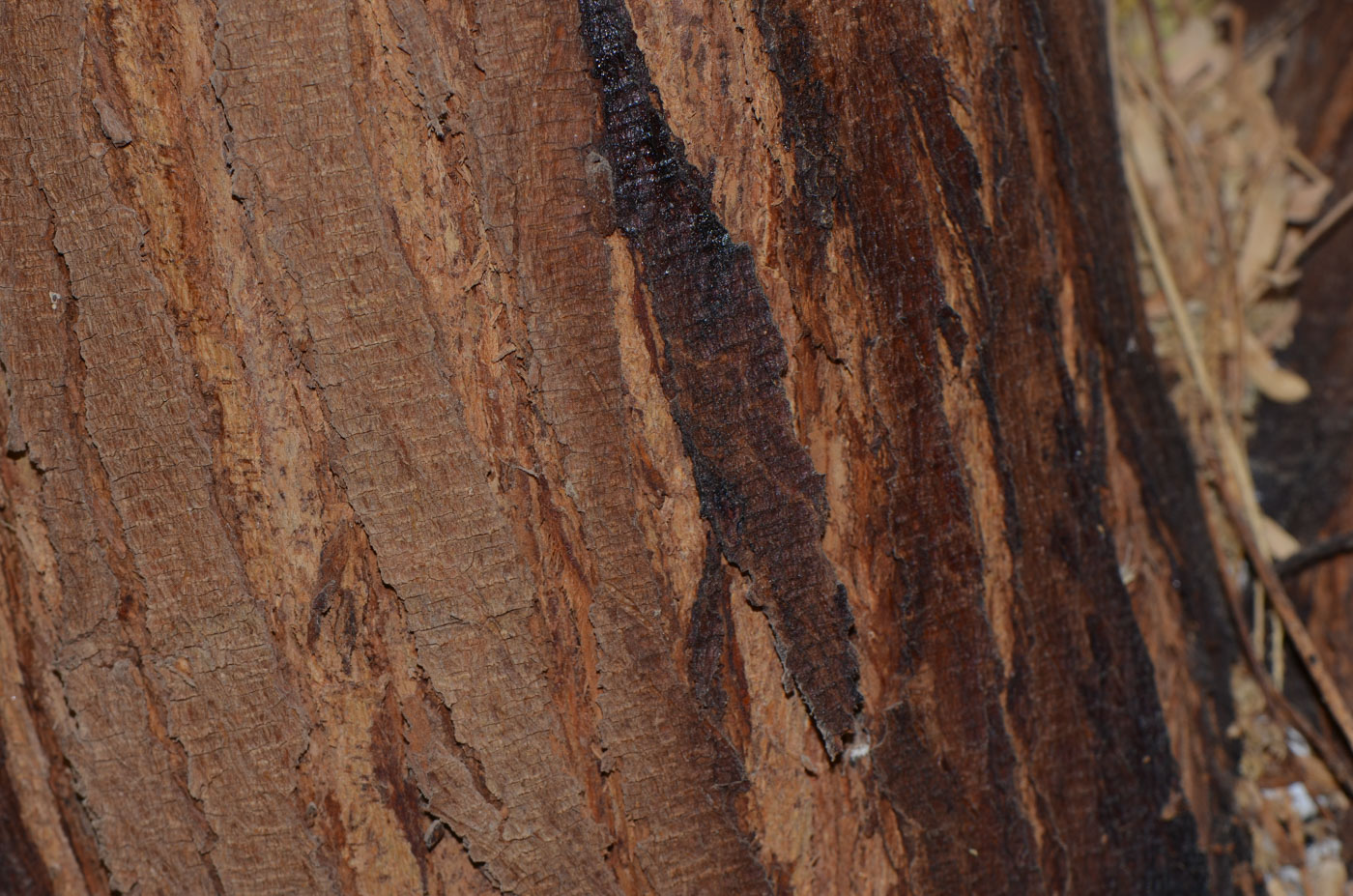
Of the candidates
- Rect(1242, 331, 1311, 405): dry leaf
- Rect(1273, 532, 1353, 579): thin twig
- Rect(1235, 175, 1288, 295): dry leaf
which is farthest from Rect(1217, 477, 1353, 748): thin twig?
Rect(1235, 175, 1288, 295): dry leaf

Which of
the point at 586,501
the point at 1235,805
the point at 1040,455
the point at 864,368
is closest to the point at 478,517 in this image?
the point at 586,501

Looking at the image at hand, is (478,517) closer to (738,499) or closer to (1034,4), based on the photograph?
(738,499)

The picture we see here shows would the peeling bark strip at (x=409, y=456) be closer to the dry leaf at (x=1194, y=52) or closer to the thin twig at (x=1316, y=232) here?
the thin twig at (x=1316, y=232)

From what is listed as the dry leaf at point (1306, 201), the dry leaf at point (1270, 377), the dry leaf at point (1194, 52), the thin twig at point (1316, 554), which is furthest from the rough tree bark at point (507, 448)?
the dry leaf at point (1194, 52)

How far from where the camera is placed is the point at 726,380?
746mm

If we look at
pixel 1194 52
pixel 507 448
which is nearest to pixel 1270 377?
pixel 1194 52

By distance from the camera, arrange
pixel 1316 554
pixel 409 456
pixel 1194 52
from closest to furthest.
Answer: pixel 409 456, pixel 1316 554, pixel 1194 52

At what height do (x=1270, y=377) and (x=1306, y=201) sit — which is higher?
(x=1306, y=201)

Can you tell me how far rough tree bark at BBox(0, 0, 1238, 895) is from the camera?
706 mm

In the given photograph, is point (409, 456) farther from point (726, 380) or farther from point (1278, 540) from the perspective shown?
point (1278, 540)

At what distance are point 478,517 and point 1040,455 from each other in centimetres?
48

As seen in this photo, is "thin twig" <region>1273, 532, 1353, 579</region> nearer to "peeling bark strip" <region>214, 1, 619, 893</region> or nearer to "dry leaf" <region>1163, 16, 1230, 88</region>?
"dry leaf" <region>1163, 16, 1230, 88</region>

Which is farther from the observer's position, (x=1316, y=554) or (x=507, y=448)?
(x=1316, y=554)

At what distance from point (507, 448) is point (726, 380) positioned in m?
0.17
